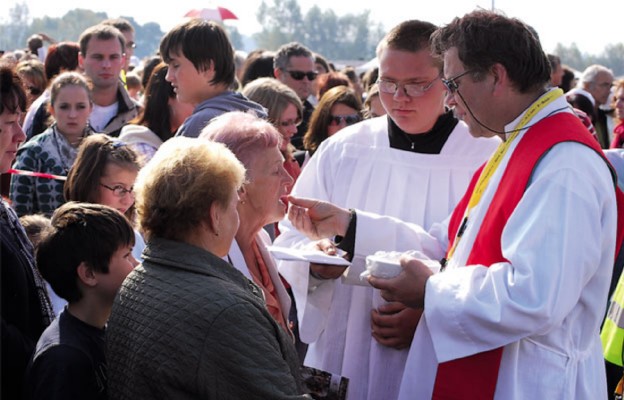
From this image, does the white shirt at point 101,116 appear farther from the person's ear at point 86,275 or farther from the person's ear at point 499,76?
the person's ear at point 499,76

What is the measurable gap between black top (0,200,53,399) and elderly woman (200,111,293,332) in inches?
29.8

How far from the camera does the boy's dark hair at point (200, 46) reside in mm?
4617

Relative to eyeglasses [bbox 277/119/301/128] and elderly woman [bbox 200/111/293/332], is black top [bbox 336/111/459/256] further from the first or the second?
eyeglasses [bbox 277/119/301/128]

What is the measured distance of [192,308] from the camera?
7.16 feet

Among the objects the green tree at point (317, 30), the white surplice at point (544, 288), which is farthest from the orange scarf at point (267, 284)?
the green tree at point (317, 30)

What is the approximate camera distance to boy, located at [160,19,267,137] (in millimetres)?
4617

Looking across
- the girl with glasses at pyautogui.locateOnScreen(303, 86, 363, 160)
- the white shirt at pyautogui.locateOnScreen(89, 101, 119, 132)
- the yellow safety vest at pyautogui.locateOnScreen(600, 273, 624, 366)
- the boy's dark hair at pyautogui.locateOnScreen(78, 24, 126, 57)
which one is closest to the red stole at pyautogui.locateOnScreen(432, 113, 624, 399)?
the yellow safety vest at pyautogui.locateOnScreen(600, 273, 624, 366)

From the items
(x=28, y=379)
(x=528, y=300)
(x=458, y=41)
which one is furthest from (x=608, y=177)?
(x=28, y=379)

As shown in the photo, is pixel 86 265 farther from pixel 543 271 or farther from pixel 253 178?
pixel 543 271

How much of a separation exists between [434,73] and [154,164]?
179cm

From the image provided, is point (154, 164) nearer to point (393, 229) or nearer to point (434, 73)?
point (393, 229)

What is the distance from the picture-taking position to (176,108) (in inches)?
206

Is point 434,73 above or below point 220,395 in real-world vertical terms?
above

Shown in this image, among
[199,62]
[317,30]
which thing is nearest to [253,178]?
[199,62]
